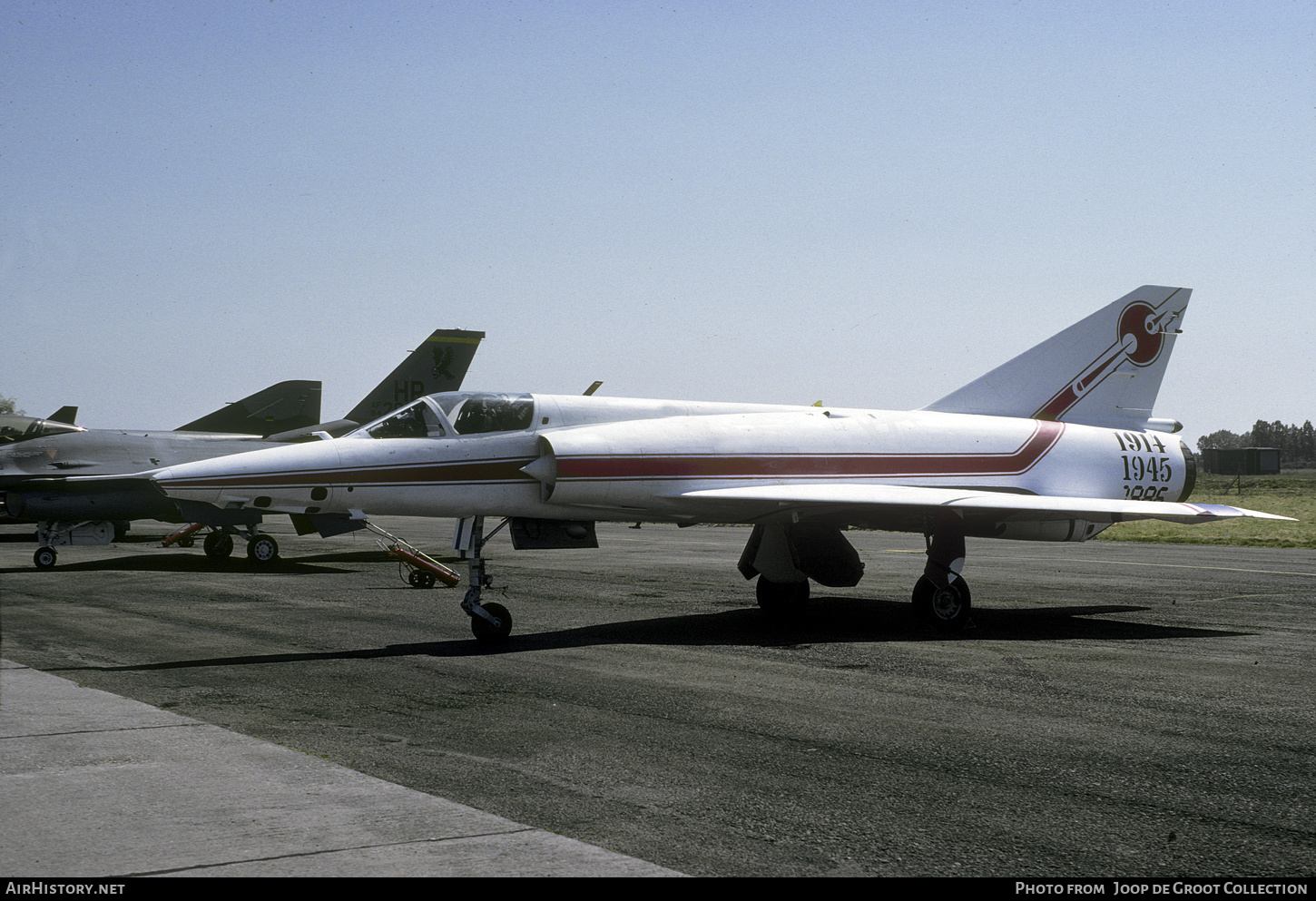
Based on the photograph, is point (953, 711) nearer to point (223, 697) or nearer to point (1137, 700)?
point (1137, 700)

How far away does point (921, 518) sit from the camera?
14352 millimetres

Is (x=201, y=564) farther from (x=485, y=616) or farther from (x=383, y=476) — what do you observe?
(x=485, y=616)

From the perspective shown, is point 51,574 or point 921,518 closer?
point 921,518

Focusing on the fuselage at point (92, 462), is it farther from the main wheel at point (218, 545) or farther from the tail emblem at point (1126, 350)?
the tail emblem at point (1126, 350)

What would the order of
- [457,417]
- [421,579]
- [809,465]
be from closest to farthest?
[457,417] → [809,465] → [421,579]

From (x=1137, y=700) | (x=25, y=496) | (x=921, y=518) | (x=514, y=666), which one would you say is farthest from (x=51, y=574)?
(x=1137, y=700)

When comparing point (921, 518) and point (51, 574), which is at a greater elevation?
point (921, 518)

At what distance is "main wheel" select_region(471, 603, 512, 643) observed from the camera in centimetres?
1174

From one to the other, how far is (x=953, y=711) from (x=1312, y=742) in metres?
2.26

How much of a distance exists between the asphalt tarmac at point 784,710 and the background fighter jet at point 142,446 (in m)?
7.32

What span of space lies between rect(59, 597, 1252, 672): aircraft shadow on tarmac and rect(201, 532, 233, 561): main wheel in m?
14.9

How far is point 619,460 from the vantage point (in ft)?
42.0

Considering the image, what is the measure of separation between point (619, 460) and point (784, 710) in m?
5.15

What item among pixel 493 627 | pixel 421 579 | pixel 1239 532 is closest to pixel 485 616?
pixel 493 627
